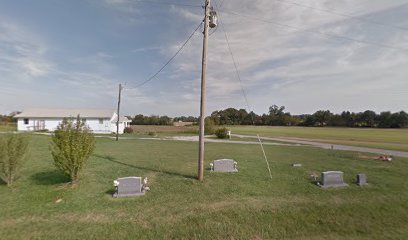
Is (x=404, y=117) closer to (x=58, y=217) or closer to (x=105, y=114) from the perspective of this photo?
(x=105, y=114)

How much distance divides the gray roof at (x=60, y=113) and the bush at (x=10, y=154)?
1528 inches

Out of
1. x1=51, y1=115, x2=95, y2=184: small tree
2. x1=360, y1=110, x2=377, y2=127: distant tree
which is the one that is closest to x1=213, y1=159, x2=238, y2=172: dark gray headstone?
x1=51, y1=115, x2=95, y2=184: small tree

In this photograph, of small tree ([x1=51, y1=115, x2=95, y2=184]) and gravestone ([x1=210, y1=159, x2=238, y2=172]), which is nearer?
small tree ([x1=51, y1=115, x2=95, y2=184])

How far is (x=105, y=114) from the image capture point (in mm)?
46156

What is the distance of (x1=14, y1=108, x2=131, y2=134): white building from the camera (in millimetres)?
42969

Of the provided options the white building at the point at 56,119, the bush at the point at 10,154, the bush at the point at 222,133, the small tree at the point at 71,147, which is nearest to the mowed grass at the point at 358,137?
the bush at the point at 222,133

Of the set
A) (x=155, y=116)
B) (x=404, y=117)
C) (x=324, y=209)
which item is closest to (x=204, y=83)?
(x=324, y=209)

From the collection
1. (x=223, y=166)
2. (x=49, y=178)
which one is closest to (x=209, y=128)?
(x=223, y=166)

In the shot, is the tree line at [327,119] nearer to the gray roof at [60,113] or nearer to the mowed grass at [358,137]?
the mowed grass at [358,137]

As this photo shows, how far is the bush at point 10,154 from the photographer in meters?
7.93

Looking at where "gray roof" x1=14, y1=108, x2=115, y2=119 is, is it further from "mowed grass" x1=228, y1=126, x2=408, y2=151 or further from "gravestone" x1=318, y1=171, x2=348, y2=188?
"gravestone" x1=318, y1=171, x2=348, y2=188

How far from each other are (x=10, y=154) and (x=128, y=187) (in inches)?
180

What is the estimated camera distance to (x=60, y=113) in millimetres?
46188

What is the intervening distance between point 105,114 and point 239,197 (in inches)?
1752
